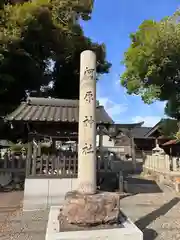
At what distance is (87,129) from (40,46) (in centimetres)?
955

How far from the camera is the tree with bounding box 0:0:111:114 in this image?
1126cm

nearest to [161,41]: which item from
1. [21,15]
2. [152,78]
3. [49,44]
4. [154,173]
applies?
[152,78]

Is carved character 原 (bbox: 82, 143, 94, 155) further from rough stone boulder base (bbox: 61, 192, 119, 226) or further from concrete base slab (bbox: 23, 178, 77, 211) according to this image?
concrete base slab (bbox: 23, 178, 77, 211)

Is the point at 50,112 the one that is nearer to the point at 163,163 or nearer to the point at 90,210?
the point at 90,210

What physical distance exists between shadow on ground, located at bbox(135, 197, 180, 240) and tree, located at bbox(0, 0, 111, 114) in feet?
26.6

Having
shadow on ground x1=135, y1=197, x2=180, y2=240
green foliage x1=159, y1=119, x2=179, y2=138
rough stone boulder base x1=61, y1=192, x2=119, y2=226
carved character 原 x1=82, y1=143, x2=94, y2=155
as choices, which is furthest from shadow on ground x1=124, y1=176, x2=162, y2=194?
carved character 原 x1=82, y1=143, x2=94, y2=155

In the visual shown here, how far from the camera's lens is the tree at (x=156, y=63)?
11.0 metres

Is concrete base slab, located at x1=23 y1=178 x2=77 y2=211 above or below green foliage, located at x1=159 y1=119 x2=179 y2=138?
below

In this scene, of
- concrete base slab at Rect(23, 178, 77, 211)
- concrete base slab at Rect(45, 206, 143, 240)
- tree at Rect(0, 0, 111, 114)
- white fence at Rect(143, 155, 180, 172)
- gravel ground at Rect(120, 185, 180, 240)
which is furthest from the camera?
white fence at Rect(143, 155, 180, 172)

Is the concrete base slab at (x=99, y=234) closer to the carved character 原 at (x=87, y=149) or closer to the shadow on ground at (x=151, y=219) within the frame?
the shadow on ground at (x=151, y=219)

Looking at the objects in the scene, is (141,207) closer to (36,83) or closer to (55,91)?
(36,83)

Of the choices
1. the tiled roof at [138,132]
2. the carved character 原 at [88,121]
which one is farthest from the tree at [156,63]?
→ the tiled roof at [138,132]

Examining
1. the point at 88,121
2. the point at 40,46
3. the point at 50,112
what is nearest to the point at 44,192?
the point at 50,112

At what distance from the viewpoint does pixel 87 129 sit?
4.97 metres
